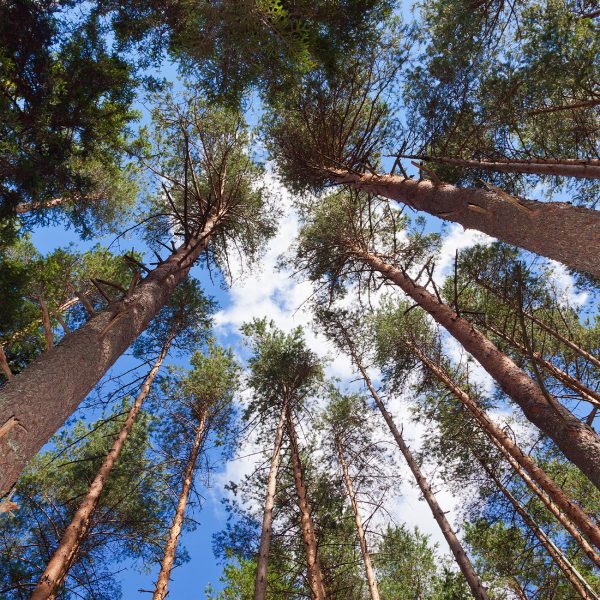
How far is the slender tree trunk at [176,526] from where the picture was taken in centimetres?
649

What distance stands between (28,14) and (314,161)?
17.6 ft

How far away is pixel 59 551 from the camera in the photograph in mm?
5098

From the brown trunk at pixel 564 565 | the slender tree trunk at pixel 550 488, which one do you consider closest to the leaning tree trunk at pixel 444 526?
the brown trunk at pixel 564 565

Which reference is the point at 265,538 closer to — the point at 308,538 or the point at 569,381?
the point at 308,538

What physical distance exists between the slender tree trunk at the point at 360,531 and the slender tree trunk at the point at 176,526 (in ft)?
11.7

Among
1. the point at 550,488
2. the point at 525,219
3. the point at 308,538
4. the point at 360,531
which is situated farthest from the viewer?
the point at 360,531

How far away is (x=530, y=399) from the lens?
4.12m

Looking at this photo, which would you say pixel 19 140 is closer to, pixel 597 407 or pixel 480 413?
pixel 597 407

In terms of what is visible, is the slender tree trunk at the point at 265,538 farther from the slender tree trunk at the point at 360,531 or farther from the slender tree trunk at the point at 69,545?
the slender tree trunk at the point at 69,545

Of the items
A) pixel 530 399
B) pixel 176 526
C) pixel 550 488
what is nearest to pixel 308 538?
pixel 176 526

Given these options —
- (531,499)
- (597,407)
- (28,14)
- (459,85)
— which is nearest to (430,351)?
(531,499)

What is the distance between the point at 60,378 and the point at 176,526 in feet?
20.2

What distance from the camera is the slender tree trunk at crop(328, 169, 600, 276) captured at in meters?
3.17

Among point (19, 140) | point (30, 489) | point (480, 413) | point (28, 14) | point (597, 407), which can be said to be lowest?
point (597, 407)
